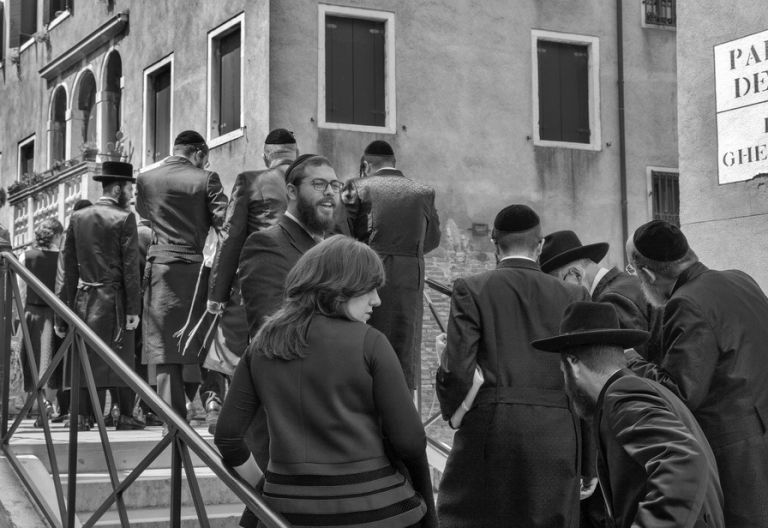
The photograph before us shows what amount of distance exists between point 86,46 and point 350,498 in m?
20.0

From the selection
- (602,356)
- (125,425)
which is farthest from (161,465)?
(602,356)

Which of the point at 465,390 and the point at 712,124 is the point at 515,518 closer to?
the point at 465,390

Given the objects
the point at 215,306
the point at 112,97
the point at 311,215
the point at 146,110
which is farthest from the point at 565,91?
the point at 311,215

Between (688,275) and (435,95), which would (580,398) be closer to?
(688,275)

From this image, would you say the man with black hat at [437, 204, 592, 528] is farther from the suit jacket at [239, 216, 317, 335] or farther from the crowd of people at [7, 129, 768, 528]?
the suit jacket at [239, 216, 317, 335]

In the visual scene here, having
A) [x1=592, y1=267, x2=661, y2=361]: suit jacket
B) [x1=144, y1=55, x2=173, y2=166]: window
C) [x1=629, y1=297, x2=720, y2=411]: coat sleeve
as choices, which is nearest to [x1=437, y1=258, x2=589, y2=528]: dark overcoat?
[x1=592, y1=267, x2=661, y2=361]: suit jacket

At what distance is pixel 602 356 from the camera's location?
337 centimetres

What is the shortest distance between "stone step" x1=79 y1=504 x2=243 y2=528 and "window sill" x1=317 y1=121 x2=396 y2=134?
444 inches

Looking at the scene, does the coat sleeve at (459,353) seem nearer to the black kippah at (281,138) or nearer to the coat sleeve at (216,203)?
the black kippah at (281,138)

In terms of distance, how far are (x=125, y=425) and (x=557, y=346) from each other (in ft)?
18.5

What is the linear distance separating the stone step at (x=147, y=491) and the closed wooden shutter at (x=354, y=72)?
11.3m

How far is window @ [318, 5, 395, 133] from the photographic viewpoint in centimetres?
1734

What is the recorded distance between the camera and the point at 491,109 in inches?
731

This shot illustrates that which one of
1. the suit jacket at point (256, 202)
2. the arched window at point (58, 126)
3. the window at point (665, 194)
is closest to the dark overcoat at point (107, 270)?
the suit jacket at point (256, 202)
